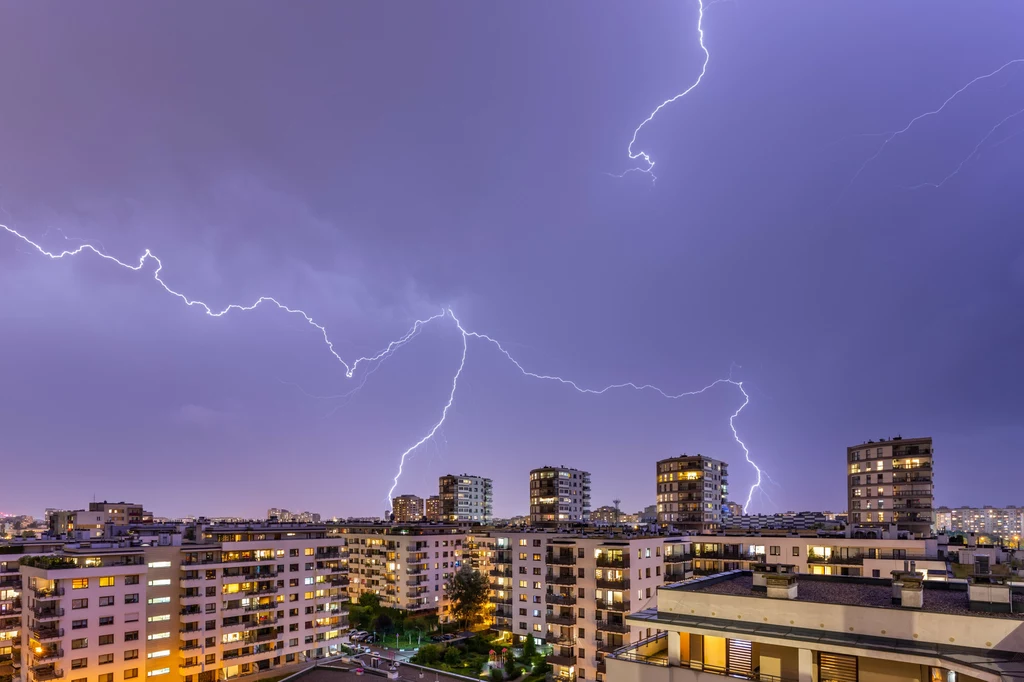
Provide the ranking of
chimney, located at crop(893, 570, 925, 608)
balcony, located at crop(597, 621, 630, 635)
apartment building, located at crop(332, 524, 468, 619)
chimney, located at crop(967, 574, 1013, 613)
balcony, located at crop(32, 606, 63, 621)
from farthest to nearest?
apartment building, located at crop(332, 524, 468, 619)
balcony, located at crop(597, 621, 630, 635)
balcony, located at crop(32, 606, 63, 621)
chimney, located at crop(967, 574, 1013, 613)
chimney, located at crop(893, 570, 925, 608)

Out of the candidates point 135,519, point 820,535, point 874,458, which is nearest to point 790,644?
point 820,535

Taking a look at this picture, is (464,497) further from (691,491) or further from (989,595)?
(989,595)

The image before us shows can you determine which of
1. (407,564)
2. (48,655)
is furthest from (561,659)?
(48,655)

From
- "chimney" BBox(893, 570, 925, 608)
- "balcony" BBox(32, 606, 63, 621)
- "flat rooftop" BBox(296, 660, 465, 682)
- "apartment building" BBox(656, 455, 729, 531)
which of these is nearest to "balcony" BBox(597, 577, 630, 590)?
"flat rooftop" BBox(296, 660, 465, 682)

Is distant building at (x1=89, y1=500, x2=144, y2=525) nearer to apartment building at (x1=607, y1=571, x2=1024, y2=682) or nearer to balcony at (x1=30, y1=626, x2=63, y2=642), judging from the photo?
balcony at (x1=30, y1=626, x2=63, y2=642)

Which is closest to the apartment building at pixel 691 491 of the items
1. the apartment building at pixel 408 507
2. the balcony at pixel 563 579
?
the balcony at pixel 563 579

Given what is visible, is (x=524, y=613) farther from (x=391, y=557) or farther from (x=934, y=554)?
(x=934, y=554)
